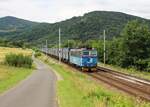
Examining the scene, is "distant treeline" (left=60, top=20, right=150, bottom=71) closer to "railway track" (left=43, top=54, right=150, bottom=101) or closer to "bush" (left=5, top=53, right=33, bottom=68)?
"bush" (left=5, top=53, right=33, bottom=68)

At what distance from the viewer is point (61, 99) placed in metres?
20.4

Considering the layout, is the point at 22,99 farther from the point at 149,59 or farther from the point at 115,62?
the point at 115,62

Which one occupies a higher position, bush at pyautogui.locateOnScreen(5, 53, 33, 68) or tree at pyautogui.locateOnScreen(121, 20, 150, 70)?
tree at pyautogui.locateOnScreen(121, 20, 150, 70)

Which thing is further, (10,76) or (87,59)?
(87,59)

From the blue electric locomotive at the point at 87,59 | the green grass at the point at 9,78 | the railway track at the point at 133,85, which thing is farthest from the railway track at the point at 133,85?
the blue electric locomotive at the point at 87,59

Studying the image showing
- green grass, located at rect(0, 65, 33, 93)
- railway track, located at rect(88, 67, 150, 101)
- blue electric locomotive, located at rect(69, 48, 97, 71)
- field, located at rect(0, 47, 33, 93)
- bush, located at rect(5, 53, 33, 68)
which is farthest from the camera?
bush, located at rect(5, 53, 33, 68)

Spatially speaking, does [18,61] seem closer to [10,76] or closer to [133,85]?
[10,76]

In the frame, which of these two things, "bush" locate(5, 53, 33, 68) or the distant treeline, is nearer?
"bush" locate(5, 53, 33, 68)

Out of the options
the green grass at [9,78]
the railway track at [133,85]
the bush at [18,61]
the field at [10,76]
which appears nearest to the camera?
the railway track at [133,85]

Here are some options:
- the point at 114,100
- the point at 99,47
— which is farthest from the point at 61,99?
the point at 99,47

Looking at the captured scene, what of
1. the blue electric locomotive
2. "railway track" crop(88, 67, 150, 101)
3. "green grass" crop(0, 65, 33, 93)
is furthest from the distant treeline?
"railway track" crop(88, 67, 150, 101)

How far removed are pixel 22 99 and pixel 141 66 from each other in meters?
47.4

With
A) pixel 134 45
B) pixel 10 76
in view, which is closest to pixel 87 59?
pixel 134 45

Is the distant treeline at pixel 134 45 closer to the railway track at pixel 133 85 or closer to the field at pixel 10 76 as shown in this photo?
the field at pixel 10 76
